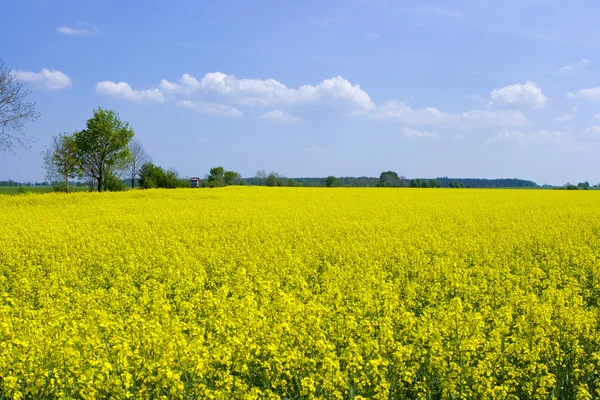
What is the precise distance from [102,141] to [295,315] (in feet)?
149

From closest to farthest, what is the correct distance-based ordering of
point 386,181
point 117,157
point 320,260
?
point 320,260
point 117,157
point 386,181

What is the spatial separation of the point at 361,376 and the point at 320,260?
6898mm

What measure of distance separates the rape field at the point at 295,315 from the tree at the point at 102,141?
1296 inches

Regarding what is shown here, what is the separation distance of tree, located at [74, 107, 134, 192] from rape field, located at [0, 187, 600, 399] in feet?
108

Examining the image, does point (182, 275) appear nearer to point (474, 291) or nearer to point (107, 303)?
point (107, 303)

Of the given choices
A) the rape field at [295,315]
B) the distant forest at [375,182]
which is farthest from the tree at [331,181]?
the rape field at [295,315]

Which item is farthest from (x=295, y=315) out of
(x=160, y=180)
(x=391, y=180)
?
(x=391, y=180)

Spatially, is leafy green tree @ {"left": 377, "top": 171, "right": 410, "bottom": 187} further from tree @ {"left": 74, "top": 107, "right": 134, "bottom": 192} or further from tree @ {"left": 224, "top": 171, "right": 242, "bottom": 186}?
tree @ {"left": 74, "top": 107, "right": 134, "bottom": 192}

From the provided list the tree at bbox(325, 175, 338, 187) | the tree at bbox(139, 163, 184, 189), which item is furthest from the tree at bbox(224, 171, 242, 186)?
the tree at bbox(139, 163, 184, 189)

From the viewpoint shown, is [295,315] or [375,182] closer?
[295,315]

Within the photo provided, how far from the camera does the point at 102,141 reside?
153 feet

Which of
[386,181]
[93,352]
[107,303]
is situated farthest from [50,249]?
[386,181]

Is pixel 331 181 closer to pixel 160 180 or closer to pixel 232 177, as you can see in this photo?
pixel 232 177

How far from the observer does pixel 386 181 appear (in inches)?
3211
